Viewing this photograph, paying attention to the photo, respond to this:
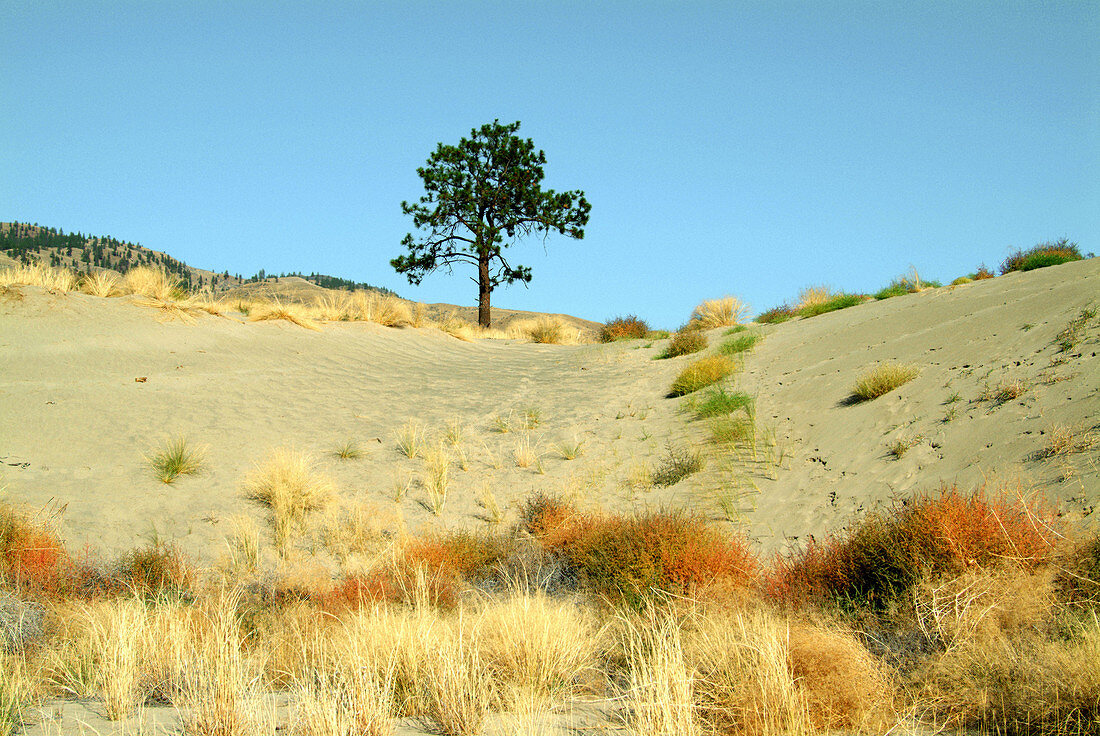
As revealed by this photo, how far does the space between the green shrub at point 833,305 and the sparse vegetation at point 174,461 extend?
1664 centimetres

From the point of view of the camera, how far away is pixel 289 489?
8.28 meters

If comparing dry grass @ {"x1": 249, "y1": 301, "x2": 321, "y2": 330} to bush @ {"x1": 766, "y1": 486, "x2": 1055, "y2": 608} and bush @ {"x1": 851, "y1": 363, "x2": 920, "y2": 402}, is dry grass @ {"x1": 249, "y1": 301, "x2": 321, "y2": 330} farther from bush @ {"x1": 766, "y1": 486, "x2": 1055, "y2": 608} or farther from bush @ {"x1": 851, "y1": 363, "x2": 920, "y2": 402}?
bush @ {"x1": 766, "y1": 486, "x2": 1055, "y2": 608}

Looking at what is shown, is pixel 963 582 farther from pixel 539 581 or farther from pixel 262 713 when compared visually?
pixel 262 713

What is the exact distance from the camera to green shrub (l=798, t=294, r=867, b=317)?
19.0m

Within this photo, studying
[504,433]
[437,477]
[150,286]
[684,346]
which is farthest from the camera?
[684,346]

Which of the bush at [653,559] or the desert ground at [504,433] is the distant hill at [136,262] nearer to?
the desert ground at [504,433]

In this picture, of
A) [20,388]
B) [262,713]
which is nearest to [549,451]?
[262,713]

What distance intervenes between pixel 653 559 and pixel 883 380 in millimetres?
5907

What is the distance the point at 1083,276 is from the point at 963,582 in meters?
10.7

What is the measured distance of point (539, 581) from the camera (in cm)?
611

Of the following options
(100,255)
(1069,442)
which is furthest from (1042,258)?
(100,255)

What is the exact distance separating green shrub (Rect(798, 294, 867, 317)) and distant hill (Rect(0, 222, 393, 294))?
117 ft

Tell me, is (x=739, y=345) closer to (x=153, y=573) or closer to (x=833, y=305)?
(x=833, y=305)

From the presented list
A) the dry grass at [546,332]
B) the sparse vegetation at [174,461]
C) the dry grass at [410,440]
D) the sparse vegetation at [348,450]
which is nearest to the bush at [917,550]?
the dry grass at [410,440]
